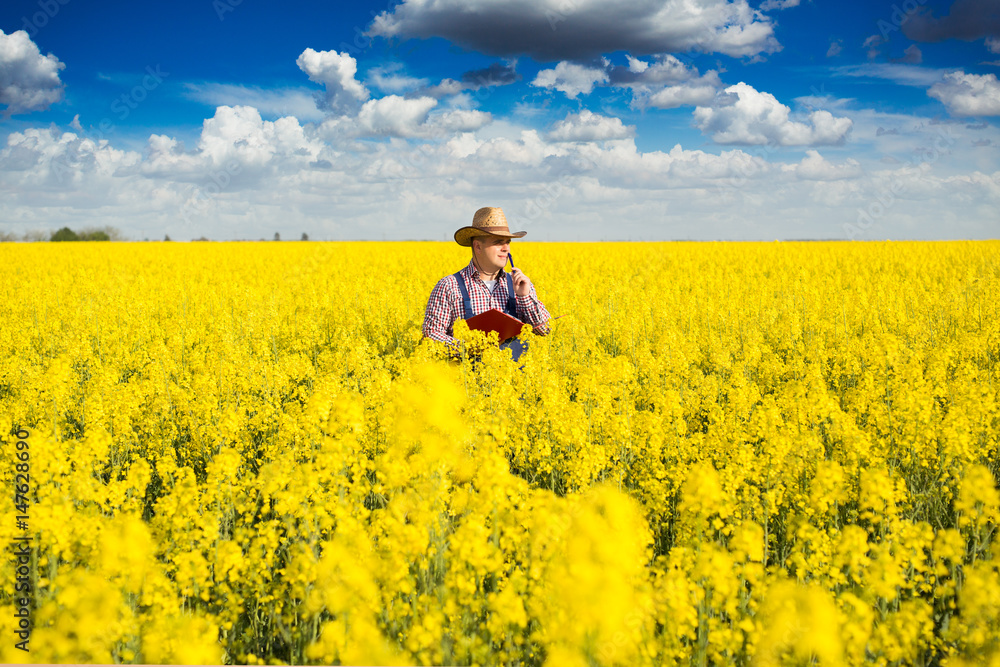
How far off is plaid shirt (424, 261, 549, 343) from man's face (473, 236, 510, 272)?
0.26 m

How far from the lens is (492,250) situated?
21.6ft

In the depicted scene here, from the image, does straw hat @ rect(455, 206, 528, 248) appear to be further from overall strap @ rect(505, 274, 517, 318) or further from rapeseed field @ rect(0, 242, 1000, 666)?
rapeseed field @ rect(0, 242, 1000, 666)

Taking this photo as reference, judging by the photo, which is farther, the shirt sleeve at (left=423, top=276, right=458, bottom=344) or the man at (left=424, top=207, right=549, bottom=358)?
the shirt sleeve at (left=423, top=276, right=458, bottom=344)

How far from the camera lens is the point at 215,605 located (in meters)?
3.16

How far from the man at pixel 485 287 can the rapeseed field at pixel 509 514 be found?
2.56ft

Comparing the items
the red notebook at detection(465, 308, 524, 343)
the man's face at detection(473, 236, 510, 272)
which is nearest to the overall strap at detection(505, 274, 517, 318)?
the man's face at detection(473, 236, 510, 272)

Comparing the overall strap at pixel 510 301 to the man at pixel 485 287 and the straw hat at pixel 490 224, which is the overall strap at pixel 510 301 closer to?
the man at pixel 485 287

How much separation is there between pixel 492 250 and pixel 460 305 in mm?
774

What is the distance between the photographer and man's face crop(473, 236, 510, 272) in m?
6.59

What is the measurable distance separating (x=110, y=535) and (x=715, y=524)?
9.70 feet

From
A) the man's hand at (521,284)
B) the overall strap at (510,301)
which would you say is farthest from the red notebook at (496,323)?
the overall strap at (510,301)

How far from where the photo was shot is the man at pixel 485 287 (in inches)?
256

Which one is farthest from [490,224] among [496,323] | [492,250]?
[496,323]

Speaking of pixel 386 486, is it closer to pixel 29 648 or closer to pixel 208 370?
pixel 29 648
